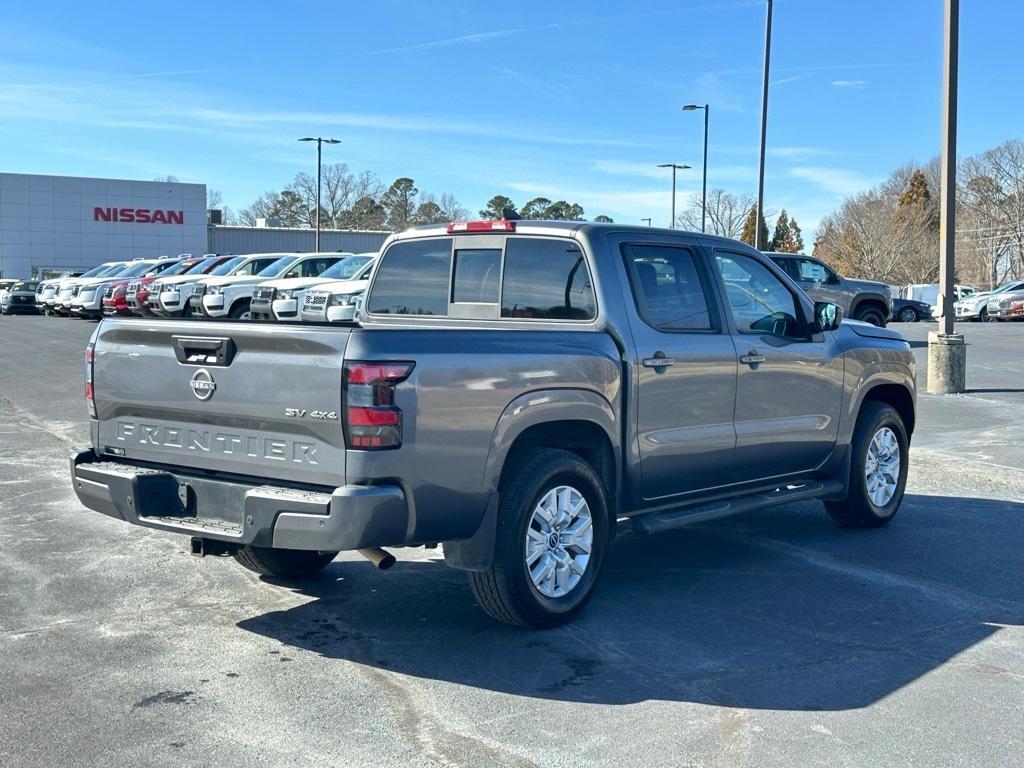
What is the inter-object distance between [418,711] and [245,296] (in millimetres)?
18056

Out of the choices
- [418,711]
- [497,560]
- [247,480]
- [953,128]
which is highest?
[953,128]

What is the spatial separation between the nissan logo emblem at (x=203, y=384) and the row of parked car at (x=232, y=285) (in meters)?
0.62

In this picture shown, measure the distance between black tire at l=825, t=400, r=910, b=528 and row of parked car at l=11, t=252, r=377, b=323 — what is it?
11.5 ft

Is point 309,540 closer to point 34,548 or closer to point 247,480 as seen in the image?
point 247,480

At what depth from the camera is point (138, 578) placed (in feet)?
20.9

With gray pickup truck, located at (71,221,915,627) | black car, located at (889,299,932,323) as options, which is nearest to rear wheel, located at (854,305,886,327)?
black car, located at (889,299,932,323)

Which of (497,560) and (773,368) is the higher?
(773,368)

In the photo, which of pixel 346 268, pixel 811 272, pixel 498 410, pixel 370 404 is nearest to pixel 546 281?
pixel 498 410

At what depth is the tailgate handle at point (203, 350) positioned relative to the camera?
5035 millimetres

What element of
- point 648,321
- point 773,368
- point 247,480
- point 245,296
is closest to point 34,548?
point 247,480

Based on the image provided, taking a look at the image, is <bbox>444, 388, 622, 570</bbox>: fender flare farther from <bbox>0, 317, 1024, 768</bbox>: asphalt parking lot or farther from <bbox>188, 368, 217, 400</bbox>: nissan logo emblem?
<bbox>188, 368, 217, 400</bbox>: nissan logo emblem

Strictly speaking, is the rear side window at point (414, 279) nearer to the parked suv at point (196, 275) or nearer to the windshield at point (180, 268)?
the parked suv at point (196, 275)

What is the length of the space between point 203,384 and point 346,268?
16236mm

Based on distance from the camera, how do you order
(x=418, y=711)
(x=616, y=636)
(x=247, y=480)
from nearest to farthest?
(x=418, y=711) → (x=247, y=480) → (x=616, y=636)
